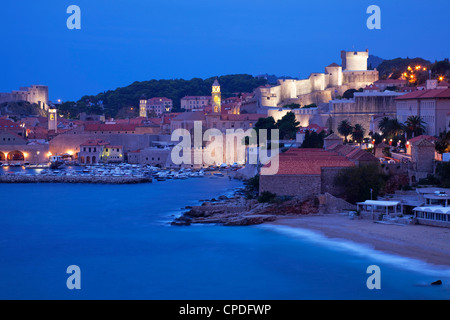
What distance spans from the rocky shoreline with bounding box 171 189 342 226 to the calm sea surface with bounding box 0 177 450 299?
457 mm

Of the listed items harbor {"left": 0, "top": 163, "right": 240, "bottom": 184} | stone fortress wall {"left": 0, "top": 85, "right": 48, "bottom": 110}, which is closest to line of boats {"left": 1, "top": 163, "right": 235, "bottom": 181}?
harbor {"left": 0, "top": 163, "right": 240, "bottom": 184}

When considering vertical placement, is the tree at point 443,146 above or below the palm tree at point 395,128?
below

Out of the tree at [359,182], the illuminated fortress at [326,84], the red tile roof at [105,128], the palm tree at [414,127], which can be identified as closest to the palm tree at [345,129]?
the palm tree at [414,127]

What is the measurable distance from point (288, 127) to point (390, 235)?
58.9 ft

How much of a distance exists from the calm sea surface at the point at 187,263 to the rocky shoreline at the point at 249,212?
1.50 ft

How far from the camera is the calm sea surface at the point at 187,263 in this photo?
1255cm

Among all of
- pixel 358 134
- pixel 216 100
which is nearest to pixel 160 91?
pixel 216 100

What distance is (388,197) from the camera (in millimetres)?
17656

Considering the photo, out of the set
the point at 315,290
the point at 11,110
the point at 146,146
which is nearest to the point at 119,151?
the point at 146,146

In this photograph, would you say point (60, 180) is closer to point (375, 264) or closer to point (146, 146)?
point (146, 146)

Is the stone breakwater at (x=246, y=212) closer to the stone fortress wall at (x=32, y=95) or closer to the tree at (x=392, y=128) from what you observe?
the tree at (x=392, y=128)

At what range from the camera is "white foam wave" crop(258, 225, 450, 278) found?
41.7 ft

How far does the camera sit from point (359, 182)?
1748 cm
